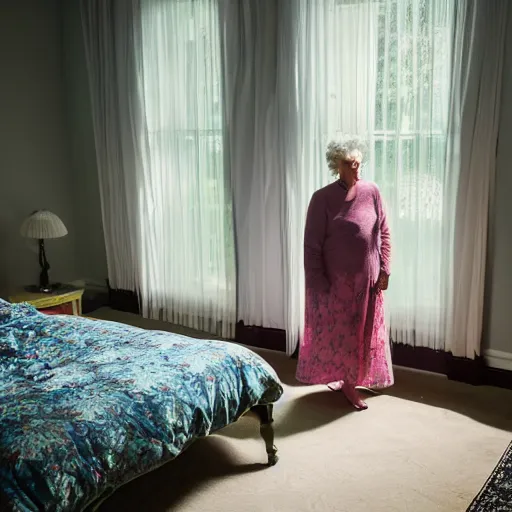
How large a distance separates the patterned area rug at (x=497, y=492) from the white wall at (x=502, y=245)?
84 cm

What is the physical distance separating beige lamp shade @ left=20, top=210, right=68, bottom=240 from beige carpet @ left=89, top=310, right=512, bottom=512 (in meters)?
1.96

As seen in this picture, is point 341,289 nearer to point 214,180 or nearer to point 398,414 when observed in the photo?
point 398,414

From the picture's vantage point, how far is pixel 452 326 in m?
3.32

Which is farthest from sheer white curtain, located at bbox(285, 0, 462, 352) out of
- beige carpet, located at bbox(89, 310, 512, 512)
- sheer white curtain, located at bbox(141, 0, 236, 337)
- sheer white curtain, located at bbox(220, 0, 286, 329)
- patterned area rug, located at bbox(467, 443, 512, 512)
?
patterned area rug, located at bbox(467, 443, 512, 512)

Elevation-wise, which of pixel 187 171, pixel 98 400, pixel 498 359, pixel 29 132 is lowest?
pixel 498 359

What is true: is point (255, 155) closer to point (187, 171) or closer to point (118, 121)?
point (187, 171)

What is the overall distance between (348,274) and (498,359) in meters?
1.00

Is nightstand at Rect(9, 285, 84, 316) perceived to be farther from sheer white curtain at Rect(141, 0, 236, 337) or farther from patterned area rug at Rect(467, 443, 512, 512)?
patterned area rug at Rect(467, 443, 512, 512)

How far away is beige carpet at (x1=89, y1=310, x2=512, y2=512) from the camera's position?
236 centimetres

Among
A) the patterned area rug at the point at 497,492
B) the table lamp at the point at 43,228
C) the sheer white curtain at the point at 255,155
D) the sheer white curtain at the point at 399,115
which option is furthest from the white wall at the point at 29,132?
the patterned area rug at the point at 497,492

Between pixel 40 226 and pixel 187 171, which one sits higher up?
pixel 187 171

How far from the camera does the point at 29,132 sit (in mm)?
4488

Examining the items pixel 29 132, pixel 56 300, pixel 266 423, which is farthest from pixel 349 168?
pixel 29 132

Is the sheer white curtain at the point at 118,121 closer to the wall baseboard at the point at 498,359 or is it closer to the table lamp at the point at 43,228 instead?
the table lamp at the point at 43,228
